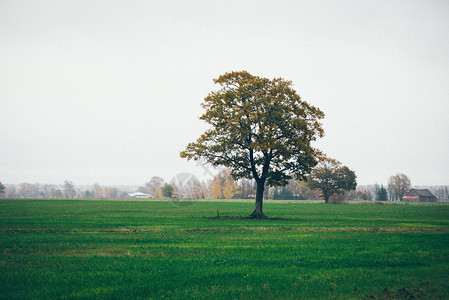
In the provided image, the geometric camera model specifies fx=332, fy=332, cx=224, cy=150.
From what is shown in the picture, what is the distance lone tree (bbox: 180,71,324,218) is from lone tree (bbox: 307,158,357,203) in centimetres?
8099

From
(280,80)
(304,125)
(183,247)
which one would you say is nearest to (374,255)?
(183,247)

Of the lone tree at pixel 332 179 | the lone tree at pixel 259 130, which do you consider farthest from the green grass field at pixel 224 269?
the lone tree at pixel 332 179

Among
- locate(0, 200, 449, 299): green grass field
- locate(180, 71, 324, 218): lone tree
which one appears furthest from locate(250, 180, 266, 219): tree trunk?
locate(0, 200, 449, 299): green grass field

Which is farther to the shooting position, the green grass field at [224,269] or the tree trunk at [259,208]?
the tree trunk at [259,208]

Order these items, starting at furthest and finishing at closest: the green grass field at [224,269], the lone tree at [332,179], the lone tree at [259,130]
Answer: the lone tree at [332,179]
the lone tree at [259,130]
the green grass field at [224,269]

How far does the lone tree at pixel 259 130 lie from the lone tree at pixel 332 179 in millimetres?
80988

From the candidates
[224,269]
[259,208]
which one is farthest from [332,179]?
[224,269]

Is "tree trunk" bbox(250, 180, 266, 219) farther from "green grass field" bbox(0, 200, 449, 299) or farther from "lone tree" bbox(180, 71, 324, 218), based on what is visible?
"green grass field" bbox(0, 200, 449, 299)

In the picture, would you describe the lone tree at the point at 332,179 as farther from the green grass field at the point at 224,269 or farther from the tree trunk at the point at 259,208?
the green grass field at the point at 224,269

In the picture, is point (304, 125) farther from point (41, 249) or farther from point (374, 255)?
point (41, 249)

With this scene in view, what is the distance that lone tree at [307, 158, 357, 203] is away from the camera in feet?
A: 393

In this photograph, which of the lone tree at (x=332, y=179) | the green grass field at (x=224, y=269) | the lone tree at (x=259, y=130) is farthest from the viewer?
the lone tree at (x=332, y=179)

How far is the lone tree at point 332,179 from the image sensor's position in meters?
120

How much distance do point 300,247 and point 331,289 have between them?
7870 millimetres
